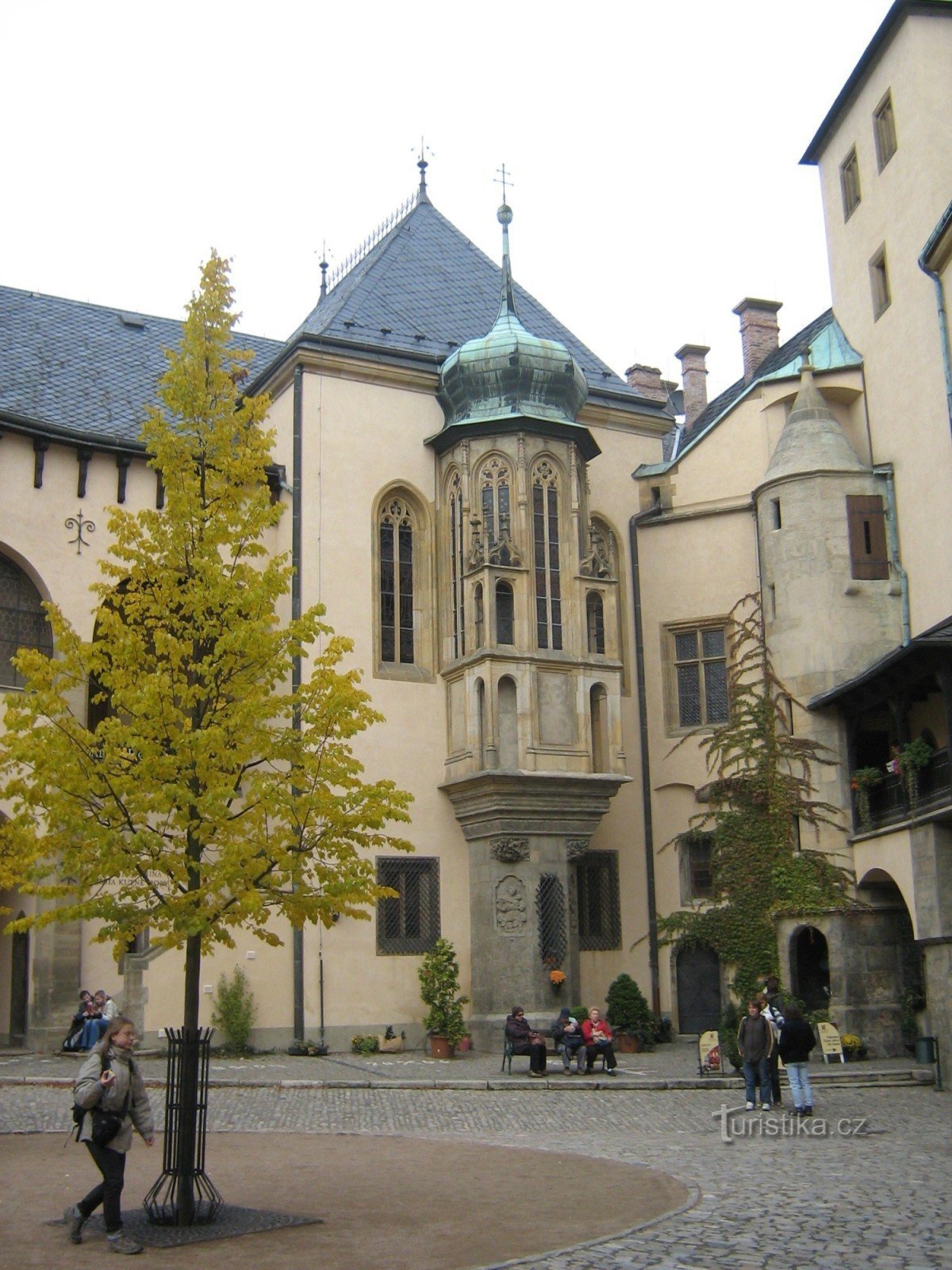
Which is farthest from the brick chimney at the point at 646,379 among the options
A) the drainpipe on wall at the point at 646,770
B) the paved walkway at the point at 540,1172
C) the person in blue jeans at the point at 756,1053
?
the person in blue jeans at the point at 756,1053

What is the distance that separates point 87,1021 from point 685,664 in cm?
1376

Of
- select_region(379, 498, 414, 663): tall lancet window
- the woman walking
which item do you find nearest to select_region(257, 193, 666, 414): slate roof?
select_region(379, 498, 414, 663): tall lancet window

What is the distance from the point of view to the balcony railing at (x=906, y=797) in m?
21.8

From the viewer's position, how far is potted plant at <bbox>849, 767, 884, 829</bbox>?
→ 992 inches

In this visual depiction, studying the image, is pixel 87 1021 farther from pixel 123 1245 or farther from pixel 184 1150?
pixel 123 1245

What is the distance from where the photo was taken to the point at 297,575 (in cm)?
2658

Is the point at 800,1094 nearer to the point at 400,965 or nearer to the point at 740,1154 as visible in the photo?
the point at 740,1154

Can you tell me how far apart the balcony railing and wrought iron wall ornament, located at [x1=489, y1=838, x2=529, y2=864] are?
5825mm

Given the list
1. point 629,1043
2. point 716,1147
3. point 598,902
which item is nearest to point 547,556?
point 598,902

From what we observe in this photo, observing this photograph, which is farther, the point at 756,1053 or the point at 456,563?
the point at 456,563

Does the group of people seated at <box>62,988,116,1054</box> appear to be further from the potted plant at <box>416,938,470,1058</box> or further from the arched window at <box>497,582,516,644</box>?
the arched window at <box>497,582,516,644</box>

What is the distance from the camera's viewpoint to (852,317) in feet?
94.8

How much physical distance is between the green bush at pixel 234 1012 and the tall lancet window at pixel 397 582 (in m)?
6.66

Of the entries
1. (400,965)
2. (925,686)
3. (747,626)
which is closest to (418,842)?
(400,965)
